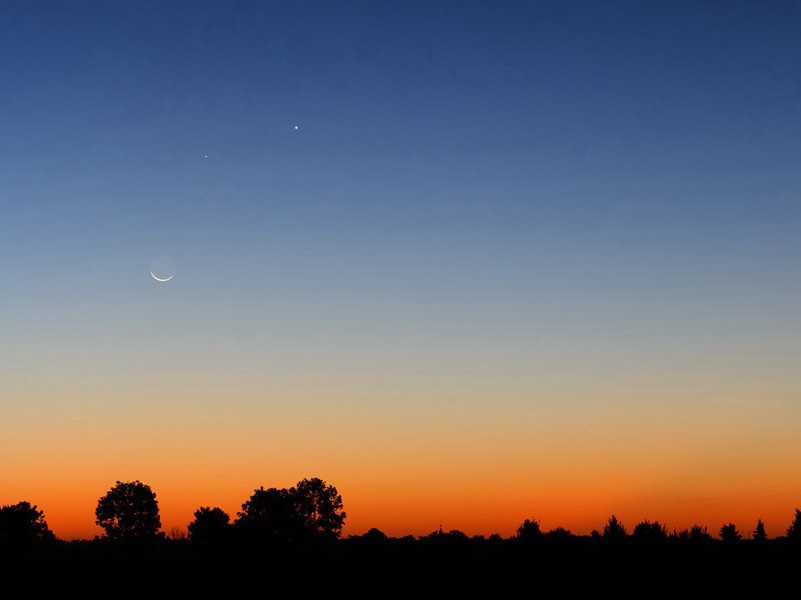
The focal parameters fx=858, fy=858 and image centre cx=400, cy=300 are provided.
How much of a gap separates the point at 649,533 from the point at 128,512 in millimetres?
109030

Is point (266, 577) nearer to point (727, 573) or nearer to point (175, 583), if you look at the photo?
point (175, 583)

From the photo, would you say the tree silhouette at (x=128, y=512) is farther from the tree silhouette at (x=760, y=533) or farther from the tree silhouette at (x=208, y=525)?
the tree silhouette at (x=760, y=533)

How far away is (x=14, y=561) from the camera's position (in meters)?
68.6

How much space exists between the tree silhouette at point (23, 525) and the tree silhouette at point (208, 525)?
83.8ft

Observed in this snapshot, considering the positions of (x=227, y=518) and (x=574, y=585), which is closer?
(x=574, y=585)

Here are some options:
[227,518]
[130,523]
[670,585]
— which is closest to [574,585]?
[670,585]

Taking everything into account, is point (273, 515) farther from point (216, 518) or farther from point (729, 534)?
point (729, 534)

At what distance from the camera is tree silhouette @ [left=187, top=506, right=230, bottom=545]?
462 ft

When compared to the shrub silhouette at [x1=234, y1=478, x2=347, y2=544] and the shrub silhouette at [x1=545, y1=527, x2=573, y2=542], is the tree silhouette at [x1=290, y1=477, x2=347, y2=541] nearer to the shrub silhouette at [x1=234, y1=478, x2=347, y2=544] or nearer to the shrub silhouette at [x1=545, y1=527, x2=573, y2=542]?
the shrub silhouette at [x1=234, y1=478, x2=347, y2=544]

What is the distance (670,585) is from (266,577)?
1071 inches

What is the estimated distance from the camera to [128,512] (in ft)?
508

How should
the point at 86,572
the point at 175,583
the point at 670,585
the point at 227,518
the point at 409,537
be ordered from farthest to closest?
the point at 227,518 < the point at 409,537 < the point at 86,572 < the point at 175,583 < the point at 670,585

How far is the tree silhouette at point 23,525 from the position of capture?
478 feet

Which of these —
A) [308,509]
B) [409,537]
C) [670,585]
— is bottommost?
[670,585]
